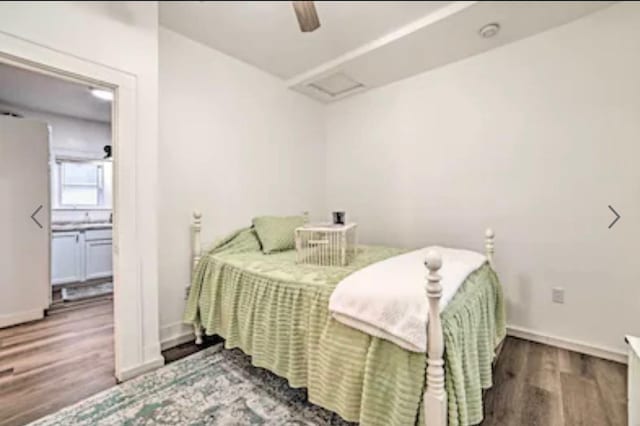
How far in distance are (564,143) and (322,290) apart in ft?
6.73

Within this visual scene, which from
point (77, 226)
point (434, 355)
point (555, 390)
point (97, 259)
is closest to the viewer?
point (434, 355)

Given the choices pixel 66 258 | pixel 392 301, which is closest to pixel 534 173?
pixel 392 301

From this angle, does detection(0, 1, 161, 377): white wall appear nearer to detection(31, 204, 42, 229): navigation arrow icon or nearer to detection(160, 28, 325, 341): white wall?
detection(160, 28, 325, 341): white wall

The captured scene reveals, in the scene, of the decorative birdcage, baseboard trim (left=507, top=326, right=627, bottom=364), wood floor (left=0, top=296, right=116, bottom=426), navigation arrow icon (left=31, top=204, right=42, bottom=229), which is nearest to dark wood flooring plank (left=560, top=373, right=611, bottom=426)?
baseboard trim (left=507, top=326, right=627, bottom=364)

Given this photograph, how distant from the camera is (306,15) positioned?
55 cm

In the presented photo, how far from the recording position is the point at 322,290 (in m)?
1.56

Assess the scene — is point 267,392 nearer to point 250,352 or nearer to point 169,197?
point 250,352

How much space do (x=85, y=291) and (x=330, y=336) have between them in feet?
12.7

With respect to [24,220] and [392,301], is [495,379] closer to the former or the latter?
[392,301]

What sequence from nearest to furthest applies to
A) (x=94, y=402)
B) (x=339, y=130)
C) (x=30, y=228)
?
(x=94, y=402), (x=30, y=228), (x=339, y=130)

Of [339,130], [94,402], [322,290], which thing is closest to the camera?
[322,290]

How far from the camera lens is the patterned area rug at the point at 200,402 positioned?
1540 millimetres

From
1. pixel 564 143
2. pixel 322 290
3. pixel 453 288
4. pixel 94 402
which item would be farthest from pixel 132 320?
pixel 564 143

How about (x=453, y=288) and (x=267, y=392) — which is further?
(x=267, y=392)
